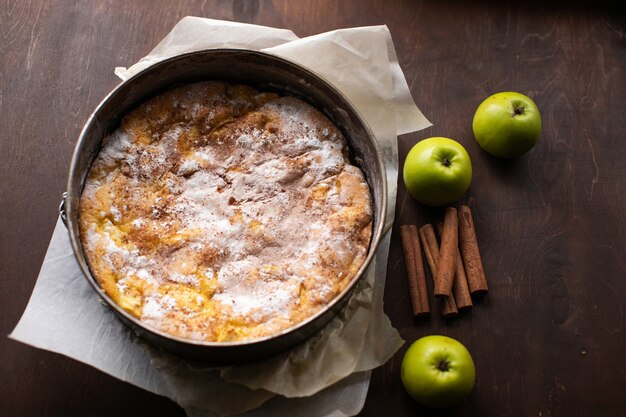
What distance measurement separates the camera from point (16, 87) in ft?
8.23

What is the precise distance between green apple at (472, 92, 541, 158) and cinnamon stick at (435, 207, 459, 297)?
0.30 meters

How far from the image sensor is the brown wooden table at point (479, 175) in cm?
232

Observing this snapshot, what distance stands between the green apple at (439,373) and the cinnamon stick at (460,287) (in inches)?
6.7

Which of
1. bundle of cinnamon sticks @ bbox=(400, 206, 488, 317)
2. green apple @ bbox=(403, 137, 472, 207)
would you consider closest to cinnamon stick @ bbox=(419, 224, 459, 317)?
bundle of cinnamon sticks @ bbox=(400, 206, 488, 317)

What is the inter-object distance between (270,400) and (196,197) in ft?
2.26

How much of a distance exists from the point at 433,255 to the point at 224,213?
767mm

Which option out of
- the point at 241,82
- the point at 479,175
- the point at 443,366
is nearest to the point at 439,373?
the point at 443,366

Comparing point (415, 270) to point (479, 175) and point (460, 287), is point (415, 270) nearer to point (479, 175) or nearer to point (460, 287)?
point (460, 287)

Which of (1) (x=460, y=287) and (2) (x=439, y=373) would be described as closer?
(2) (x=439, y=373)

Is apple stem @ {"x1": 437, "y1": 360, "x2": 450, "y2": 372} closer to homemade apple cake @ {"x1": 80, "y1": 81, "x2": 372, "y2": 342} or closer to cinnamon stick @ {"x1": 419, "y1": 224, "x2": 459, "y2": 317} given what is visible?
cinnamon stick @ {"x1": 419, "y1": 224, "x2": 459, "y2": 317}

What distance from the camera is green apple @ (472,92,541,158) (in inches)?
97.1

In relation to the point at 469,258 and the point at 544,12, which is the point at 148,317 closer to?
the point at 469,258

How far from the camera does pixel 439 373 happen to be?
7.22 feet

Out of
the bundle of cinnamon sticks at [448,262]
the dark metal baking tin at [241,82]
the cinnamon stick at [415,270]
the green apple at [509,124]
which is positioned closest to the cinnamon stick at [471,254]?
the bundle of cinnamon sticks at [448,262]
